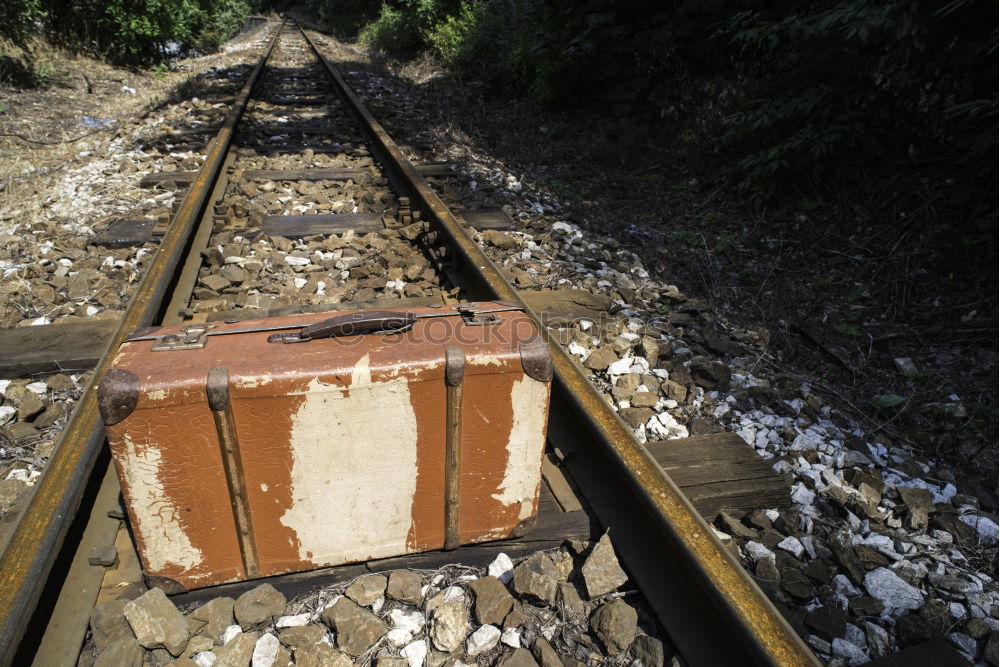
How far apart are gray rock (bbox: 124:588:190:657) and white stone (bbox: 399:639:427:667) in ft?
1.75

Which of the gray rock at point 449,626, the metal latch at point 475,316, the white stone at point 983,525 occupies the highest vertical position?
the metal latch at point 475,316

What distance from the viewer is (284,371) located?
1469 mm

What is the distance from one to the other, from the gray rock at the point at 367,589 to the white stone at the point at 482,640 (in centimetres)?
28

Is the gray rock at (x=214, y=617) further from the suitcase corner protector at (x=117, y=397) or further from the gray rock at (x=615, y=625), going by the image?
the gray rock at (x=615, y=625)

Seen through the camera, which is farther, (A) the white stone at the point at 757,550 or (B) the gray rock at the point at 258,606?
(A) the white stone at the point at 757,550

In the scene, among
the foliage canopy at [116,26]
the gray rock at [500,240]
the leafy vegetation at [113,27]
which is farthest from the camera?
the foliage canopy at [116,26]

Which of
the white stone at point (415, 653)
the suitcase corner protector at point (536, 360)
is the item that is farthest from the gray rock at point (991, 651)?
the white stone at point (415, 653)

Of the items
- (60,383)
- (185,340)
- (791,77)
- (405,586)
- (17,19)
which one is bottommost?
(60,383)

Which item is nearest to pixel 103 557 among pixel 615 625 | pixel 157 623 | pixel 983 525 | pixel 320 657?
pixel 157 623

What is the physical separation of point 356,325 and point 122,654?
0.94 metres

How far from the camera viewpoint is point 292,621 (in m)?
1.58

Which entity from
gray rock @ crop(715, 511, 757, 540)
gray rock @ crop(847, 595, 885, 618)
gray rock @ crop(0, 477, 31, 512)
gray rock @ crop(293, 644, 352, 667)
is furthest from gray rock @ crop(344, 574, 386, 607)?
gray rock @ crop(847, 595, 885, 618)

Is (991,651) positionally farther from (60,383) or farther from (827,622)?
(60,383)

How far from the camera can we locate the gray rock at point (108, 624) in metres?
1.48
